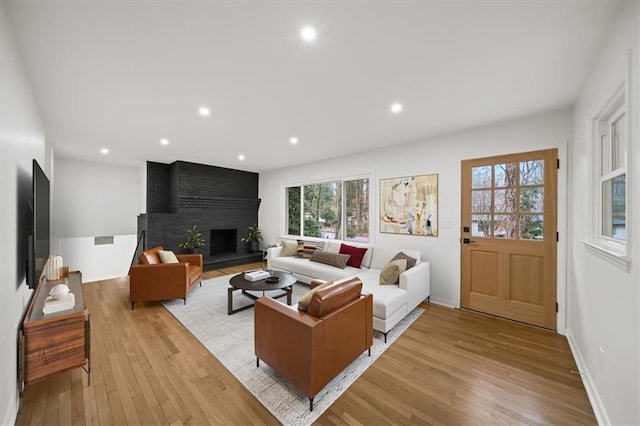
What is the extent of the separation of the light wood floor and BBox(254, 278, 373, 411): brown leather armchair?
24 centimetres

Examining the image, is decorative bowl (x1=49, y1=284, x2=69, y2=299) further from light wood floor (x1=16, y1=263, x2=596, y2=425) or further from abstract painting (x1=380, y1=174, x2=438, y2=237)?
abstract painting (x1=380, y1=174, x2=438, y2=237)

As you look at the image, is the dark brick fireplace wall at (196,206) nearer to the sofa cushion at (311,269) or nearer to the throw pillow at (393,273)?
the sofa cushion at (311,269)

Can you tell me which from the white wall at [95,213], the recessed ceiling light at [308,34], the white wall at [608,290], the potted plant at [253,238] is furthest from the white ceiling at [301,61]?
the potted plant at [253,238]

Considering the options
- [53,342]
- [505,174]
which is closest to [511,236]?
[505,174]

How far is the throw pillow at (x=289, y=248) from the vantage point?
4977mm

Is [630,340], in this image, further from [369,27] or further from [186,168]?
[186,168]

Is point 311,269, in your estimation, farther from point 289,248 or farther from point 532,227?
point 532,227

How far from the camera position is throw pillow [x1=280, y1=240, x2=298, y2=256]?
498 cm

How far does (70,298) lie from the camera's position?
2.01 meters

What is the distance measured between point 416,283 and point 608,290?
5.71 feet

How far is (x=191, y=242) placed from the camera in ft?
18.4

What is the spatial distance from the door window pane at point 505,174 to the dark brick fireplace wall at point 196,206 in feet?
17.3

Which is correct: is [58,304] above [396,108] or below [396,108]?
below

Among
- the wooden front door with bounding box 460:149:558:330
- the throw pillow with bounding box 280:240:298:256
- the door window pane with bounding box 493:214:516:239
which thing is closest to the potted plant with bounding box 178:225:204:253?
the throw pillow with bounding box 280:240:298:256
